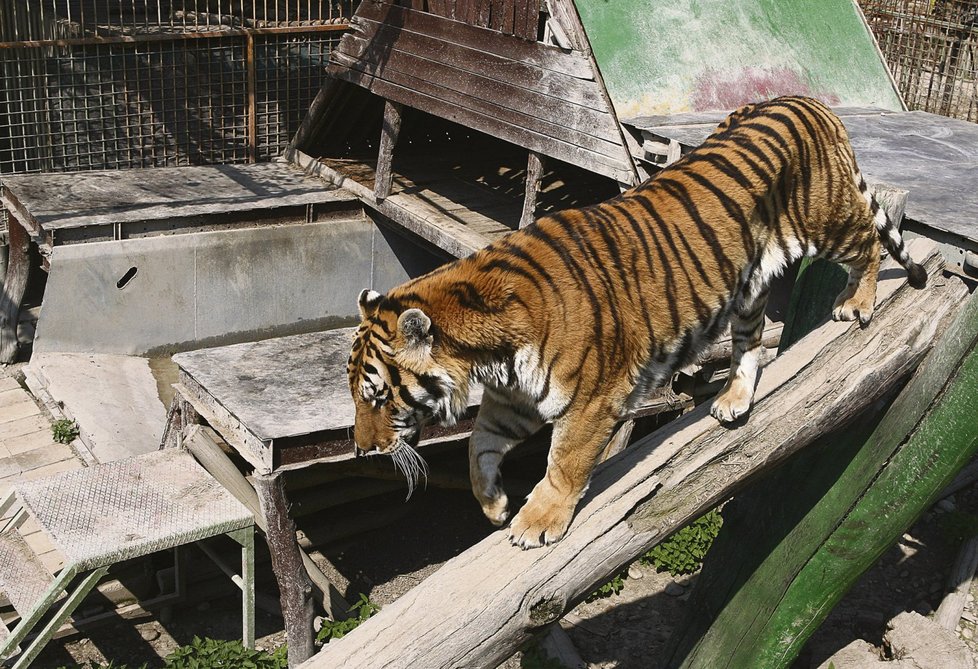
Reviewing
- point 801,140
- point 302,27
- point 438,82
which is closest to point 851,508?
point 801,140

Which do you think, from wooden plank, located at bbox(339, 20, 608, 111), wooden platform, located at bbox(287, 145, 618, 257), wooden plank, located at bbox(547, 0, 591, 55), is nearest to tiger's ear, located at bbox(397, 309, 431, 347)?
wooden plank, located at bbox(339, 20, 608, 111)

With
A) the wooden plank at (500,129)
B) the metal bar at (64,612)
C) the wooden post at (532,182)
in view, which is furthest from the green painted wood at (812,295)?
the metal bar at (64,612)

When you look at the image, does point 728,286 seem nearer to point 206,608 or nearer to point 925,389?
point 925,389

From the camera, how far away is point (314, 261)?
27.8 ft

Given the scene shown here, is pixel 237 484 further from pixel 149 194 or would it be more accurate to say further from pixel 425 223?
pixel 149 194

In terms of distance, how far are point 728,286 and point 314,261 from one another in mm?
Result: 5191

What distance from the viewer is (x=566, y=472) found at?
328 centimetres

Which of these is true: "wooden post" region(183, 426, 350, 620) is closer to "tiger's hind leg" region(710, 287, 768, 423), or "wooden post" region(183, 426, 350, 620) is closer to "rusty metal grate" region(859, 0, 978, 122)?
"tiger's hind leg" region(710, 287, 768, 423)

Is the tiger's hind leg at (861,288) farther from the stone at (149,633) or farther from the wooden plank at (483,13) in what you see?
the stone at (149,633)

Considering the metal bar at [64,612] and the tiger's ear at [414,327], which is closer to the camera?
the tiger's ear at [414,327]

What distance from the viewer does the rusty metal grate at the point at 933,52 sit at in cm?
974

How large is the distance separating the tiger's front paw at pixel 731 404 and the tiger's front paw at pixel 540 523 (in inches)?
25.2

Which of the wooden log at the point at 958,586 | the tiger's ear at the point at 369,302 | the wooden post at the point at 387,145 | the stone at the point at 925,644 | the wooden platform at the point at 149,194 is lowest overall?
the wooden log at the point at 958,586

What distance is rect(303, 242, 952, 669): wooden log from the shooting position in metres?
2.66
